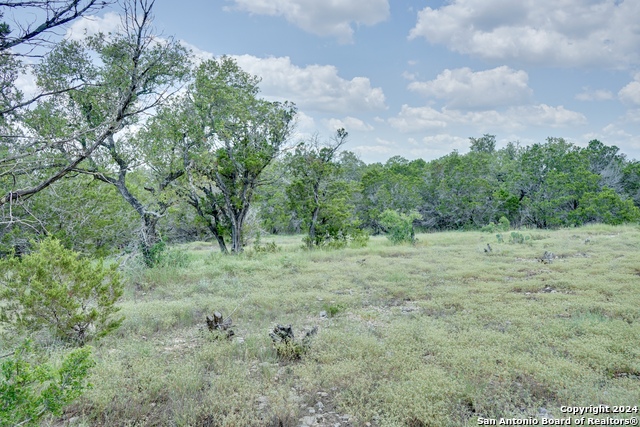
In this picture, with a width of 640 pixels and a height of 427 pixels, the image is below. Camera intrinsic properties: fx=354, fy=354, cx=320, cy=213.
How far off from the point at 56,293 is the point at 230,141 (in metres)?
9.92

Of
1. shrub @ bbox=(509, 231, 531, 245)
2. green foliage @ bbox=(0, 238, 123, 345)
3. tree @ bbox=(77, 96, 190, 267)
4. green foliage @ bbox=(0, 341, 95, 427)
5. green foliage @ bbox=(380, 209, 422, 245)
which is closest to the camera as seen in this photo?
green foliage @ bbox=(0, 341, 95, 427)

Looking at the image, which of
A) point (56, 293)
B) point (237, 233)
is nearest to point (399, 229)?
point (237, 233)

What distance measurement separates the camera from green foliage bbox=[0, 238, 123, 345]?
185 inches

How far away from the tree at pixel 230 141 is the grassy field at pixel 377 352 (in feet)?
17.7

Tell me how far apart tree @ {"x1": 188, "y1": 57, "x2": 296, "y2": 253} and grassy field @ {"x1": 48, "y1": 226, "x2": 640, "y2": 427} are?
5400mm

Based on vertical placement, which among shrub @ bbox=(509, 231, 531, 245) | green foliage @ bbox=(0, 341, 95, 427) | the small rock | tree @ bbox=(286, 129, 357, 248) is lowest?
the small rock

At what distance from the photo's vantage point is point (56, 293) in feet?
15.0

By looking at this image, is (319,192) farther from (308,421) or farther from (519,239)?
(308,421)

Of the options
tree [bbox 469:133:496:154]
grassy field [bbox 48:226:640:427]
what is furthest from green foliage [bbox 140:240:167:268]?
tree [bbox 469:133:496:154]

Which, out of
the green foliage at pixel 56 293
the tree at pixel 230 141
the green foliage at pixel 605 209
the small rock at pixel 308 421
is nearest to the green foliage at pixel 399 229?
the tree at pixel 230 141

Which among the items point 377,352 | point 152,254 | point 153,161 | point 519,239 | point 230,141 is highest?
point 230,141

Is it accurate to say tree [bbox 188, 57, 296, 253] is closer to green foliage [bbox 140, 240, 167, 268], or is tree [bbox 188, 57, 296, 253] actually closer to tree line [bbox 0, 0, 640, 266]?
tree line [bbox 0, 0, 640, 266]

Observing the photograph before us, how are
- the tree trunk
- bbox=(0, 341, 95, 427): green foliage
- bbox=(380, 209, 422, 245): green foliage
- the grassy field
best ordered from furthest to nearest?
1. bbox=(380, 209, 422, 245): green foliage
2. the tree trunk
3. the grassy field
4. bbox=(0, 341, 95, 427): green foliage

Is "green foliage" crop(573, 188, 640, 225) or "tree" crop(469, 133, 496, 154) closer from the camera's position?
"green foliage" crop(573, 188, 640, 225)
